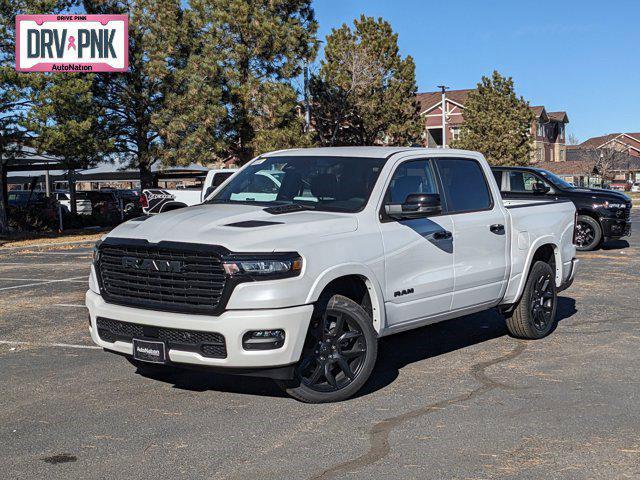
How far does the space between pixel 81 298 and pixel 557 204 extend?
667 cm

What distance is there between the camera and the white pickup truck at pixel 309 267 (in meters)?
5.59

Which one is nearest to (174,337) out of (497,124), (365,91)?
(365,91)

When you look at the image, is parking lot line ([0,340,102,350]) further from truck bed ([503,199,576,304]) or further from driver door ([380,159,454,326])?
truck bed ([503,199,576,304])

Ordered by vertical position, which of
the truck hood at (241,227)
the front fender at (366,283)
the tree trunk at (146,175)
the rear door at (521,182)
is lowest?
the front fender at (366,283)

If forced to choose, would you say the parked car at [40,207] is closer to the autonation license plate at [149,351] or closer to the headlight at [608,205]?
the headlight at [608,205]

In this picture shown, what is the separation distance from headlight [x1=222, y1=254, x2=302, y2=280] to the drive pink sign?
21179 mm

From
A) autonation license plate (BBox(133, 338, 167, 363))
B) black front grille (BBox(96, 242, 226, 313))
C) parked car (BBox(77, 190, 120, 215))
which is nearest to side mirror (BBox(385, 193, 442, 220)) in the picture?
black front grille (BBox(96, 242, 226, 313))

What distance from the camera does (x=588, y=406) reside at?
5.97 meters

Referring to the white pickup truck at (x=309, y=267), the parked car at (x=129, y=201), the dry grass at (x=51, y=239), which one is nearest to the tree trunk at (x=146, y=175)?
the parked car at (x=129, y=201)

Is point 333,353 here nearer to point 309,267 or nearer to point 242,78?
point 309,267

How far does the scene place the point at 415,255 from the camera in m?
6.73

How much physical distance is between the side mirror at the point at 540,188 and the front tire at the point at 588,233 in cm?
121

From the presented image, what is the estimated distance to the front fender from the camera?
5.77 meters

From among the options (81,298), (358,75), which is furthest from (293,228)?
(358,75)
